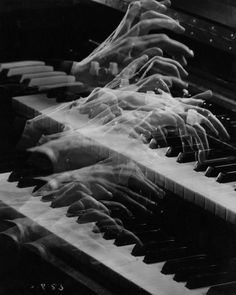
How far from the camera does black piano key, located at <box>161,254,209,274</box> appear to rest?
1729 millimetres

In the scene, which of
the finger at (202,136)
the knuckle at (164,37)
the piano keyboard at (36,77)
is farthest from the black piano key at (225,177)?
the piano keyboard at (36,77)

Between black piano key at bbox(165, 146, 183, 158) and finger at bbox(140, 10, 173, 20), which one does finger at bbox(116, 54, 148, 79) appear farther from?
black piano key at bbox(165, 146, 183, 158)

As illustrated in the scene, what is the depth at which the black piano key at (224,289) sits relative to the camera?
65.2 inches

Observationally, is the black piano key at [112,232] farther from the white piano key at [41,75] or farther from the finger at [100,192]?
the white piano key at [41,75]

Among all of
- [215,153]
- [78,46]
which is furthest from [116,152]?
[78,46]

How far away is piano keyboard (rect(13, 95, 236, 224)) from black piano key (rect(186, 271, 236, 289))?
119 millimetres

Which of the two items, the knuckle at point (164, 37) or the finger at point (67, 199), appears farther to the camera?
the knuckle at point (164, 37)

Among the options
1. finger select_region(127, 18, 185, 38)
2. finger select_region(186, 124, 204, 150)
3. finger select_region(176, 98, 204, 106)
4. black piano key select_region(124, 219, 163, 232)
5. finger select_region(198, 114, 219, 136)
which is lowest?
black piano key select_region(124, 219, 163, 232)

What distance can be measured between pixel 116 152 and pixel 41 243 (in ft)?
0.81

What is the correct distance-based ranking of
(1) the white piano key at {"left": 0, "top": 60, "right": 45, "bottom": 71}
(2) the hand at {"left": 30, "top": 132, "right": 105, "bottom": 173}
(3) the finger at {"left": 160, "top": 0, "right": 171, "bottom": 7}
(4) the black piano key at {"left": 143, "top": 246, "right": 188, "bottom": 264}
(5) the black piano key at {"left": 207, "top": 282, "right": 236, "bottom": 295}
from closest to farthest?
(5) the black piano key at {"left": 207, "top": 282, "right": 236, "bottom": 295}, (4) the black piano key at {"left": 143, "top": 246, "right": 188, "bottom": 264}, (2) the hand at {"left": 30, "top": 132, "right": 105, "bottom": 173}, (3) the finger at {"left": 160, "top": 0, "right": 171, "bottom": 7}, (1) the white piano key at {"left": 0, "top": 60, "right": 45, "bottom": 71}

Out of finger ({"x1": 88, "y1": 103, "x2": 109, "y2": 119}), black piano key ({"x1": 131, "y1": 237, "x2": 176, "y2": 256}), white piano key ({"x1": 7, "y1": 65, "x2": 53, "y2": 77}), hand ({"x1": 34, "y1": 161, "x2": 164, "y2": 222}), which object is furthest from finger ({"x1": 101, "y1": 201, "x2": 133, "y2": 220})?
white piano key ({"x1": 7, "y1": 65, "x2": 53, "y2": 77})

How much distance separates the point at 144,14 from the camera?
212cm

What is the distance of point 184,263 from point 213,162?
0.22m

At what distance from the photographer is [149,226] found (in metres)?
Answer: 1.89
